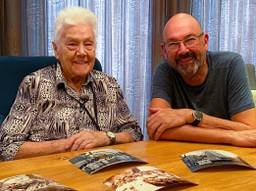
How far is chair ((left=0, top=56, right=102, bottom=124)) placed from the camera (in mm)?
1731

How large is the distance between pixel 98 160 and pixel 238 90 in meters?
0.87

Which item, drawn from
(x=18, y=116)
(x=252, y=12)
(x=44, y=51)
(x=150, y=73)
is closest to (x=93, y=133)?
(x=18, y=116)

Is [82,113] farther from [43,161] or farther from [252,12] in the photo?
[252,12]

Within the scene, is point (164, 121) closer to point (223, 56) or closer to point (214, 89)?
point (214, 89)

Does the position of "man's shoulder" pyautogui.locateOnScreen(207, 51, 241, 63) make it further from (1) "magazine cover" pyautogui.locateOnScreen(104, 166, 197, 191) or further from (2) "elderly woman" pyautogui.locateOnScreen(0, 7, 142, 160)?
(1) "magazine cover" pyautogui.locateOnScreen(104, 166, 197, 191)

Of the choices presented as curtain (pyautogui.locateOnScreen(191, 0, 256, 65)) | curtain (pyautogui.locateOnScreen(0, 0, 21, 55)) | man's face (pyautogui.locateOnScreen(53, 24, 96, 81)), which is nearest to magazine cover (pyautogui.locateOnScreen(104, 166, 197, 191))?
man's face (pyautogui.locateOnScreen(53, 24, 96, 81))

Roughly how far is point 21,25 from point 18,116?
1.03 m

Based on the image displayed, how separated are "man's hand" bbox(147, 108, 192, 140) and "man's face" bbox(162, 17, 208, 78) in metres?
0.30

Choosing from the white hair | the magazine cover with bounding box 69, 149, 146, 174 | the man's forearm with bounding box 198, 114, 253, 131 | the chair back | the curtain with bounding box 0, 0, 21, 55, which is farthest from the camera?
the chair back

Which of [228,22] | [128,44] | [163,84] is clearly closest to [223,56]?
[163,84]

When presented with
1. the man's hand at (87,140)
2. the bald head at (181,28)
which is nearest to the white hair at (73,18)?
the bald head at (181,28)

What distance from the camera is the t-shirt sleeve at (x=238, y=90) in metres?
1.63

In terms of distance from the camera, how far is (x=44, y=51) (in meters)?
2.50

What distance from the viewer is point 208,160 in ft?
3.49
